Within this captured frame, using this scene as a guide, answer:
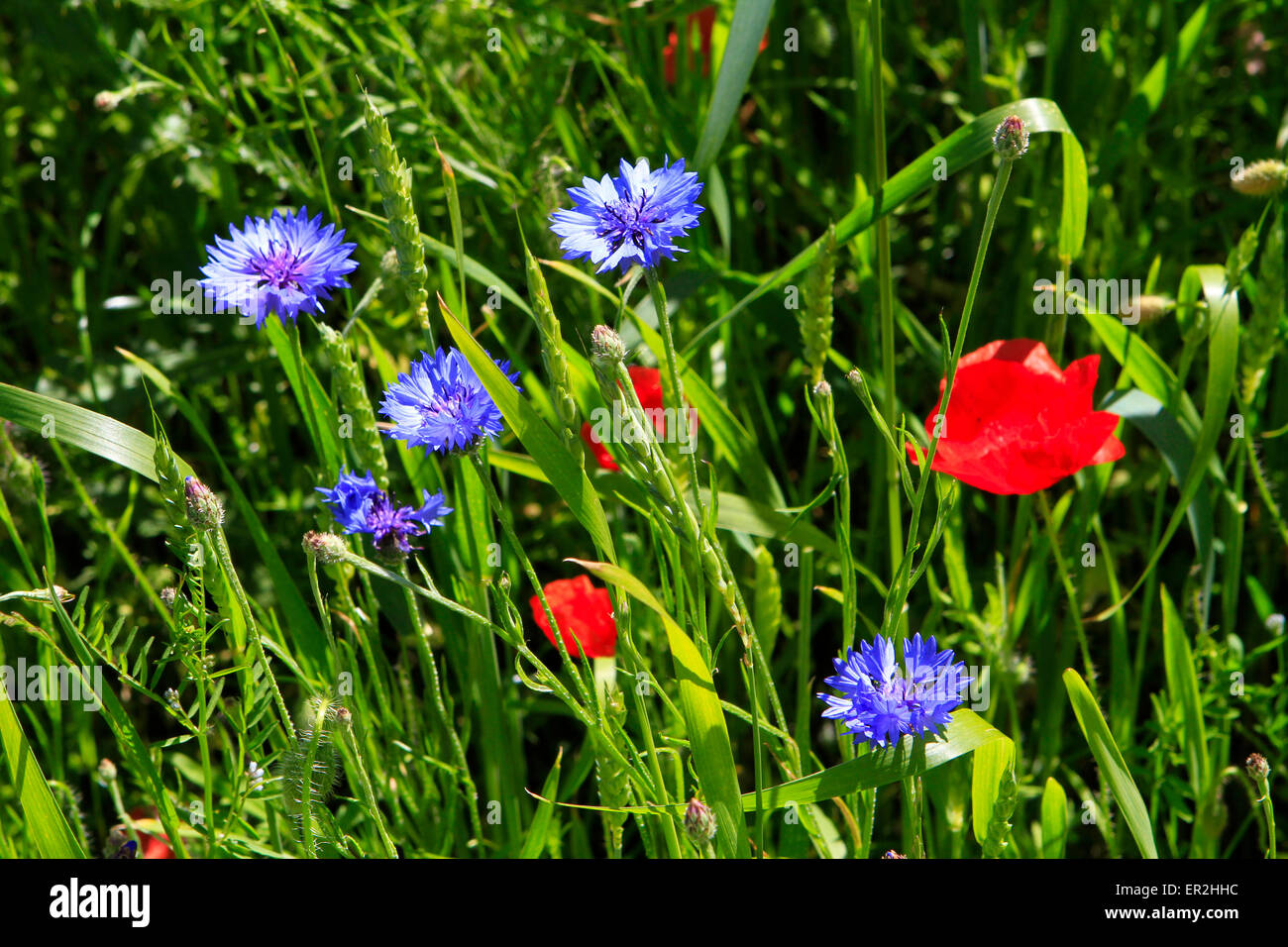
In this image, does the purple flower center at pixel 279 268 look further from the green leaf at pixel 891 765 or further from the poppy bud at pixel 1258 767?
the poppy bud at pixel 1258 767

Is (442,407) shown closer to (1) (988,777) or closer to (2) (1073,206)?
(1) (988,777)

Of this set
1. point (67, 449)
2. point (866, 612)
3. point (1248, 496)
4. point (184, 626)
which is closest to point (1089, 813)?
point (866, 612)

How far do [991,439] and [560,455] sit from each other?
31cm

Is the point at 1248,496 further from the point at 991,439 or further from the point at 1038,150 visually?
the point at 991,439

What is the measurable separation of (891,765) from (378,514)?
0.32 metres

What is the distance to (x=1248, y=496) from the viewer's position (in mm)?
1102

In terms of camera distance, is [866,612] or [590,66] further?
[590,66]

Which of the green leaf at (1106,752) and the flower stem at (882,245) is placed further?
the flower stem at (882,245)

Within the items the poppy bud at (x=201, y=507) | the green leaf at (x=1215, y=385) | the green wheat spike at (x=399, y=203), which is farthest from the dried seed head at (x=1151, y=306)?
the poppy bud at (x=201, y=507)

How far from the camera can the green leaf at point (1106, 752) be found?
1.95ft

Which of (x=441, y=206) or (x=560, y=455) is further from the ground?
(x=441, y=206)

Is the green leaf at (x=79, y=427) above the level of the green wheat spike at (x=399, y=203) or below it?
below

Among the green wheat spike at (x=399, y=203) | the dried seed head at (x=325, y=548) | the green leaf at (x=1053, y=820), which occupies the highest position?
the green wheat spike at (x=399, y=203)

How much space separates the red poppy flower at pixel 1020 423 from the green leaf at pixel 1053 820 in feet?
0.60
